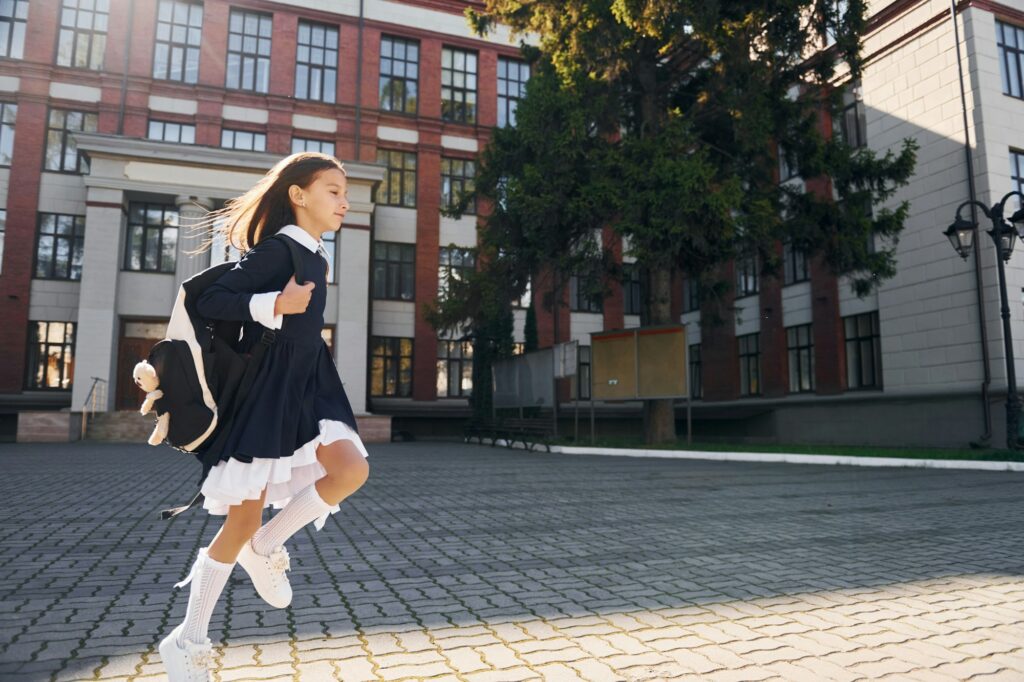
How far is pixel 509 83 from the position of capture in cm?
3231

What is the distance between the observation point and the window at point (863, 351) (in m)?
21.6

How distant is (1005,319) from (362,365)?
18948 mm

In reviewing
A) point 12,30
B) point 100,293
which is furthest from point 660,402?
point 12,30

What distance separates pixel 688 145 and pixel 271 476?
15.0 metres

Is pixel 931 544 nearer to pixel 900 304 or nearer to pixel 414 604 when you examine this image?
pixel 414 604

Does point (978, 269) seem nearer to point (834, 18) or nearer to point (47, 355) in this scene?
point (834, 18)

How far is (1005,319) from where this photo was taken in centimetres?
1373

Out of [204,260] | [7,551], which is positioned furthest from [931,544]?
[204,260]

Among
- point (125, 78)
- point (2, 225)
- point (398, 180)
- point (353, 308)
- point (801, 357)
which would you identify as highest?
point (125, 78)

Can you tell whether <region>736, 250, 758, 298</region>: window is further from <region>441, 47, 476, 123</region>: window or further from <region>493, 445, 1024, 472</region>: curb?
<region>441, 47, 476, 123</region>: window

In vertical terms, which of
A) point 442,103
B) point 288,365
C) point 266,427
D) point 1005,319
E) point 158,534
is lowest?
point 158,534

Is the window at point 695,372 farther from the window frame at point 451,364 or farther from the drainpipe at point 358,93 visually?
the drainpipe at point 358,93

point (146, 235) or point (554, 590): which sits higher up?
→ point (146, 235)

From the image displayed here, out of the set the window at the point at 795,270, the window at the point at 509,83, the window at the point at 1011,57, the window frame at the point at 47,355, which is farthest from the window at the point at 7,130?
the window at the point at 1011,57
